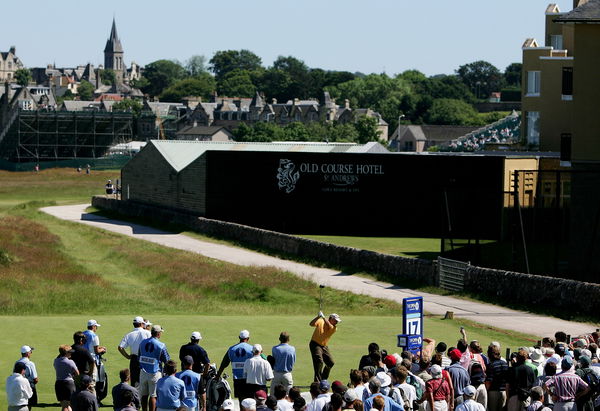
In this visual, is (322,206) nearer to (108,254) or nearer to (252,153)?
(252,153)

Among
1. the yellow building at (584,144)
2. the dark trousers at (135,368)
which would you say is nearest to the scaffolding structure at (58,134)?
the yellow building at (584,144)

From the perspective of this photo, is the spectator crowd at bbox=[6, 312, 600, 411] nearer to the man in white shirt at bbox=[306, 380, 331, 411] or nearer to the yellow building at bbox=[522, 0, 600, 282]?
the man in white shirt at bbox=[306, 380, 331, 411]

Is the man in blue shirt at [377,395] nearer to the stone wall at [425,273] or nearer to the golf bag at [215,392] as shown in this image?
the golf bag at [215,392]

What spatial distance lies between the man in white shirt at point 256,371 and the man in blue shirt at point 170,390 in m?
2.05

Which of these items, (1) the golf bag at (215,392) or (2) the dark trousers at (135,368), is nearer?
(1) the golf bag at (215,392)

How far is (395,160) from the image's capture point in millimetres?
61562

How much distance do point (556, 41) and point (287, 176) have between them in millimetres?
19880

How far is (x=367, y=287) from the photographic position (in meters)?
43.1

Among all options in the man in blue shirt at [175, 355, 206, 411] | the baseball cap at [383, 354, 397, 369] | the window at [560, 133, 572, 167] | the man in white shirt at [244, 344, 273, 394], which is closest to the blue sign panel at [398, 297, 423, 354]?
the baseball cap at [383, 354, 397, 369]

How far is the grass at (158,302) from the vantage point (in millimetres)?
27789

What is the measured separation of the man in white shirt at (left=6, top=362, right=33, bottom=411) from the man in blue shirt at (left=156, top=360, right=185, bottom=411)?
2.46 metres

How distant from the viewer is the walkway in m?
34.6

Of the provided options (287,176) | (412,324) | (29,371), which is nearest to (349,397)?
(29,371)

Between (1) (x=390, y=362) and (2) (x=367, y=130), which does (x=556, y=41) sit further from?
(2) (x=367, y=130)
